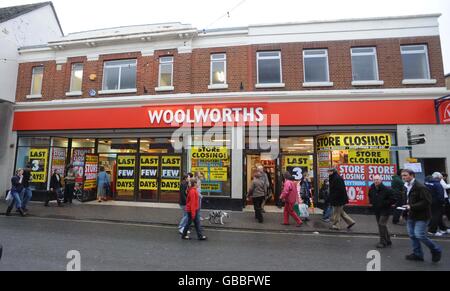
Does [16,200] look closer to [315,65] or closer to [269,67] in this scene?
[269,67]

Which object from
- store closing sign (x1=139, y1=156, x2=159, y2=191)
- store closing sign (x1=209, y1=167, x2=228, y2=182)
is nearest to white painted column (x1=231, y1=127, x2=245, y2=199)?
store closing sign (x1=209, y1=167, x2=228, y2=182)

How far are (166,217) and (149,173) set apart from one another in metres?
3.87

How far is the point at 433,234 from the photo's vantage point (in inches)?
292

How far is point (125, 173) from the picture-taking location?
13.0m

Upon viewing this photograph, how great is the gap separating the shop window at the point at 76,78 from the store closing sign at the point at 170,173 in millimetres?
6431

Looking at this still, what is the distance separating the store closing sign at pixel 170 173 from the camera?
487 inches

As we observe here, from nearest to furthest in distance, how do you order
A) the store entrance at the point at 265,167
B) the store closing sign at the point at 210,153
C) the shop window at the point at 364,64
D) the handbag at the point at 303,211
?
the handbag at the point at 303,211 → the shop window at the point at 364,64 → the store closing sign at the point at 210,153 → the store entrance at the point at 265,167

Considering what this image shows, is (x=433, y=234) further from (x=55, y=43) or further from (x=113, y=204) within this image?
(x=55, y=43)

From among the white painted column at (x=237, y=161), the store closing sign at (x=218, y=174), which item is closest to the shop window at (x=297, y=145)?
the white painted column at (x=237, y=161)

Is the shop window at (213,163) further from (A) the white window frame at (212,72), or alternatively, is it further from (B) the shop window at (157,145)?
(A) the white window frame at (212,72)

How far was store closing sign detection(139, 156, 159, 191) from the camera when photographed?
41.3 feet

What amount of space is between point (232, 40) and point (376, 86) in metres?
7.06

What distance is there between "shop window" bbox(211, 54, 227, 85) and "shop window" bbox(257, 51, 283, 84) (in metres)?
1.69

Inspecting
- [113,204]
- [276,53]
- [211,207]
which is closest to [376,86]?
[276,53]
